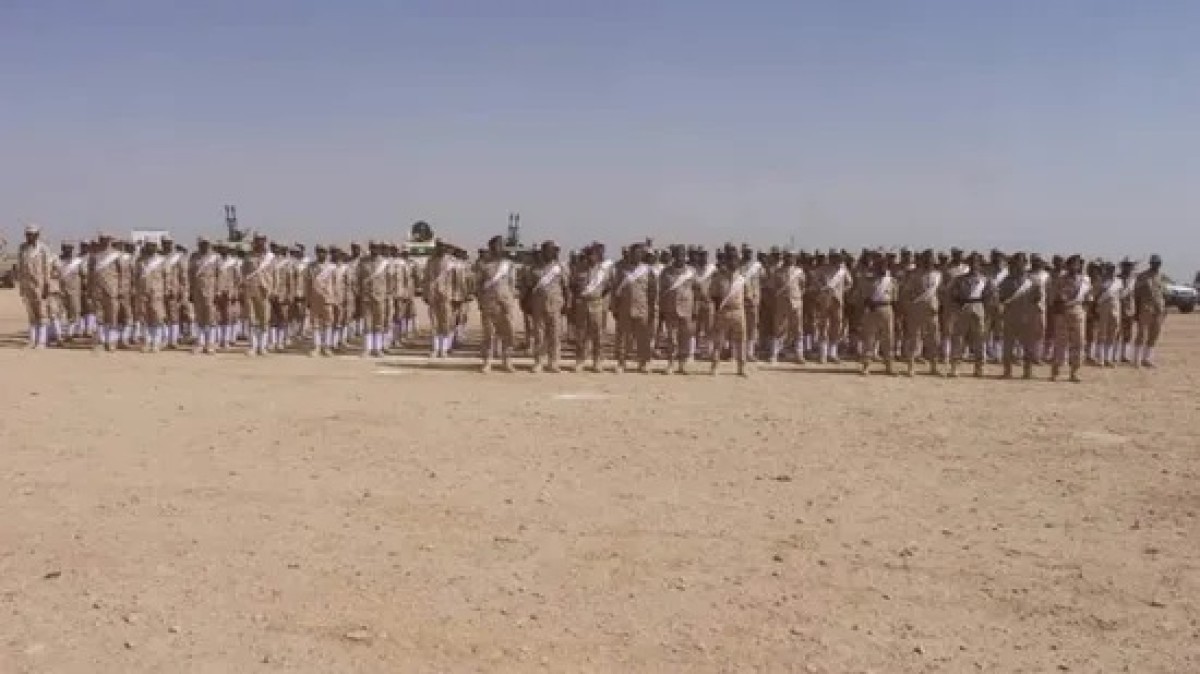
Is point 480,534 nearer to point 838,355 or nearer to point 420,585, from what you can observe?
point 420,585

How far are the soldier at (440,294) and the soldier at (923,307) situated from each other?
7422 mm

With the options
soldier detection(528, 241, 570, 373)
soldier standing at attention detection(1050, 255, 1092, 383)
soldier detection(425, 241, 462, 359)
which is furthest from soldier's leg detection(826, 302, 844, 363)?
soldier detection(425, 241, 462, 359)

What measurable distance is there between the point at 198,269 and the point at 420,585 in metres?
14.5

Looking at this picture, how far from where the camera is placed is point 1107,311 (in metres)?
19.3

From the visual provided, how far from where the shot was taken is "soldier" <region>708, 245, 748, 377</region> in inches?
664

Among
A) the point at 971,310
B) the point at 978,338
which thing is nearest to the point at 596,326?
the point at 971,310

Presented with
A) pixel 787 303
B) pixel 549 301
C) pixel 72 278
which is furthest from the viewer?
pixel 72 278

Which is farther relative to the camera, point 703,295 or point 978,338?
point 703,295

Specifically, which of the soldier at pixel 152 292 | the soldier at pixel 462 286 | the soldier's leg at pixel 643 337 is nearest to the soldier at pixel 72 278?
the soldier at pixel 152 292

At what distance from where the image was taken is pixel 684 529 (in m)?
8.02

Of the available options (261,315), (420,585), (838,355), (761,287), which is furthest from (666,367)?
(420,585)

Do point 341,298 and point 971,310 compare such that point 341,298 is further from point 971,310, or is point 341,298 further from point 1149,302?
point 1149,302

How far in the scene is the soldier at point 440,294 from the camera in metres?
19.1

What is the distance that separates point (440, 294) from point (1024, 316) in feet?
30.4
